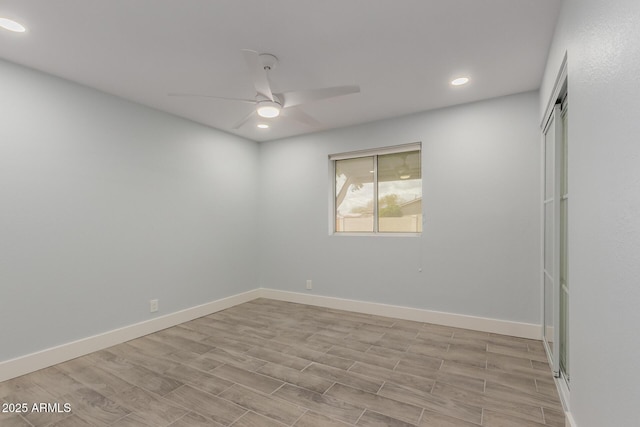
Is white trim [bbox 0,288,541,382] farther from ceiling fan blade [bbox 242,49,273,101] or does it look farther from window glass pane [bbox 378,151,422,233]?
ceiling fan blade [bbox 242,49,273,101]

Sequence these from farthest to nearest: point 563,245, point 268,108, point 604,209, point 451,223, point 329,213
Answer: point 329,213, point 451,223, point 268,108, point 563,245, point 604,209

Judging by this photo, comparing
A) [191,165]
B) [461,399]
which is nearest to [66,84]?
[191,165]

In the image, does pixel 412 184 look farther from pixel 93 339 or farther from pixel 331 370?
pixel 93 339

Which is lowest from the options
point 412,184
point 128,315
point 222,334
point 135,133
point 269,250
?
point 222,334

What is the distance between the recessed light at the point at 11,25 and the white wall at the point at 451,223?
10.1 ft

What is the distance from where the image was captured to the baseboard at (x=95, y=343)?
8.00ft

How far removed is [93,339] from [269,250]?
2.47 metres

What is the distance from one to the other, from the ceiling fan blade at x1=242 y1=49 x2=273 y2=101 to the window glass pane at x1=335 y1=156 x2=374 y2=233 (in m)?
2.24

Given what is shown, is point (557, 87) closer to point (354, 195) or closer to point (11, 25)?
point (354, 195)

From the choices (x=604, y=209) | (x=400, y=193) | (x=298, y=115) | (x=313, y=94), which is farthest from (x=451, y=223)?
(x=604, y=209)

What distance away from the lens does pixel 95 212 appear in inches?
117

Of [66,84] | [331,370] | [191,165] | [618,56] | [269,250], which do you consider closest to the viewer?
[618,56]

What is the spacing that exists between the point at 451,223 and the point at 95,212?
3713 mm

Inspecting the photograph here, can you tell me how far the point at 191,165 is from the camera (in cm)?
393
